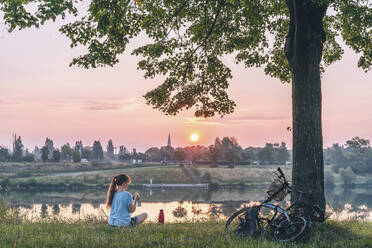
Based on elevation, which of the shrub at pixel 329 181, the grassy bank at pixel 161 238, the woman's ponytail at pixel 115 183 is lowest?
the shrub at pixel 329 181

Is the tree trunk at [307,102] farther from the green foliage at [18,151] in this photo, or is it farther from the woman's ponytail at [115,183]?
the green foliage at [18,151]

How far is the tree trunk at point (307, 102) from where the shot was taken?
897 cm

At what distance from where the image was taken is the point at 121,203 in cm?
848

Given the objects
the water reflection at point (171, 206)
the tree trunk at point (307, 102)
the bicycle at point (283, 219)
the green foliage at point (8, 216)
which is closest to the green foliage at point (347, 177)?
the water reflection at point (171, 206)

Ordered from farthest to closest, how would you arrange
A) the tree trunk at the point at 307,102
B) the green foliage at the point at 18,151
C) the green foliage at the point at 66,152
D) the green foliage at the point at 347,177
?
the green foliage at the point at 66,152, the green foliage at the point at 18,151, the green foliage at the point at 347,177, the tree trunk at the point at 307,102

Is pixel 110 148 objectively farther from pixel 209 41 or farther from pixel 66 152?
pixel 209 41

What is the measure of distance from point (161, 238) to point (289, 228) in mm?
2434

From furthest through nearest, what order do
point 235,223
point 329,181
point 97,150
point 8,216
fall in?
point 97,150
point 329,181
point 8,216
point 235,223

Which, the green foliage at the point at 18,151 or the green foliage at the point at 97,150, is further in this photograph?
the green foliage at the point at 97,150

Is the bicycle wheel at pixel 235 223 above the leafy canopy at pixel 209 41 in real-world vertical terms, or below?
below

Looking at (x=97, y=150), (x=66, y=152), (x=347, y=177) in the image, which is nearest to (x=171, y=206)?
(x=347, y=177)

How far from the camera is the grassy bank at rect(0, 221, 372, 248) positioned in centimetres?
662

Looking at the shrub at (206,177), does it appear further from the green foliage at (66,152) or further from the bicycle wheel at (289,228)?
the bicycle wheel at (289,228)

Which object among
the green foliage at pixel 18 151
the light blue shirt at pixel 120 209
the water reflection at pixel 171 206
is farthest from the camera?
the green foliage at pixel 18 151
